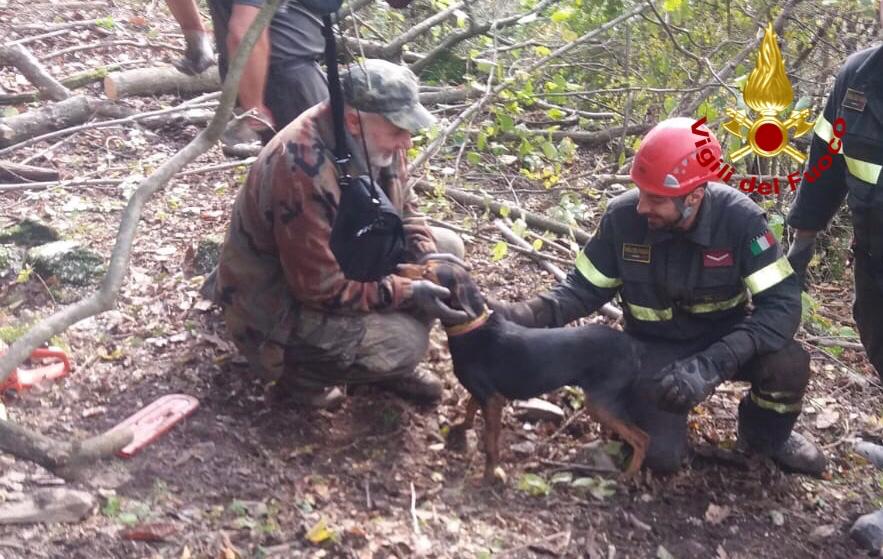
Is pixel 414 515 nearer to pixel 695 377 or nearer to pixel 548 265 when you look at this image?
pixel 695 377

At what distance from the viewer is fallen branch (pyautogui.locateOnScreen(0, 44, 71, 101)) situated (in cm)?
609

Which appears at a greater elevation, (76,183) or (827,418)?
(76,183)

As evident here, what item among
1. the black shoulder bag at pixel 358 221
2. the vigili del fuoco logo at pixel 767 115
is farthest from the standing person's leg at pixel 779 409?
the black shoulder bag at pixel 358 221

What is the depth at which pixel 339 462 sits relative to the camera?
372 cm

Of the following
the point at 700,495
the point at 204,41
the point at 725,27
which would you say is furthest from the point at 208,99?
the point at 700,495

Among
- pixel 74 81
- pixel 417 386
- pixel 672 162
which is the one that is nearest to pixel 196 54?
pixel 74 81

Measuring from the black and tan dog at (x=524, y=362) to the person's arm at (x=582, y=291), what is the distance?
19cm

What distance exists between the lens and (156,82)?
21.6 ft

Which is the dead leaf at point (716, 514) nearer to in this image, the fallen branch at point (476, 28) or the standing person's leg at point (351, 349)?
the standing person's leg at point (351, 349)

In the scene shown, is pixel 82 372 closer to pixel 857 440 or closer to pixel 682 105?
pixel 857 440

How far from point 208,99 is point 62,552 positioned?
392 cm

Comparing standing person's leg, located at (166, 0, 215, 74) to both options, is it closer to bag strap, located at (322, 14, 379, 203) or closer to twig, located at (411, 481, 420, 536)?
bag strap, located at (322, 14, 379, 203)

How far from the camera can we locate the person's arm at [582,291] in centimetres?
383

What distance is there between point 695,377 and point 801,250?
0.93 m
